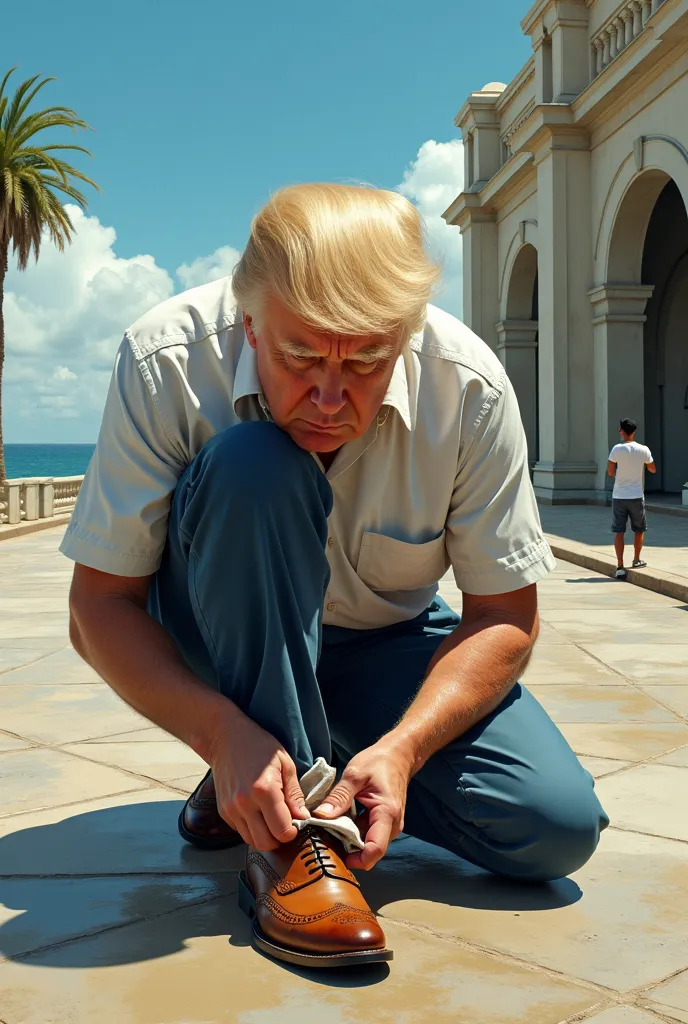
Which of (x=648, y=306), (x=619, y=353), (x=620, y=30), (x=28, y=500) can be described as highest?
(x=620, y=30)

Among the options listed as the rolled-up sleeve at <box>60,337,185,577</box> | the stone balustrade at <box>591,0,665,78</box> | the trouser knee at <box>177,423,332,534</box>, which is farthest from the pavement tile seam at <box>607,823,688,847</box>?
the stone balustrade at <box>591,0,665,78</box>

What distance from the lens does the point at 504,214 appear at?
24.5 m

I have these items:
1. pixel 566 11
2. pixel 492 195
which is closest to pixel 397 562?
pixel 566 11

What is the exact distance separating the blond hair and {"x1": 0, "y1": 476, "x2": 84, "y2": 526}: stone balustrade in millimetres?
13457

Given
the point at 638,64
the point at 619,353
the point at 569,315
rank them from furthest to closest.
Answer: the point at 569,315 < the point at 619,353 < the point at 638,64

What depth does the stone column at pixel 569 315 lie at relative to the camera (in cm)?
1919

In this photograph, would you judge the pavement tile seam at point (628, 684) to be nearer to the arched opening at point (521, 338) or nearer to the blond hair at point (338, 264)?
the blond hair at point (338, 264)

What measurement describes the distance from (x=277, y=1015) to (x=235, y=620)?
668 mm

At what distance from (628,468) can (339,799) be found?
8642 mm

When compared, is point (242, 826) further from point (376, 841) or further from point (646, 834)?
point (646, 834)

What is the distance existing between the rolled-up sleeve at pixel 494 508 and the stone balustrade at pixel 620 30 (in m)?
15.0

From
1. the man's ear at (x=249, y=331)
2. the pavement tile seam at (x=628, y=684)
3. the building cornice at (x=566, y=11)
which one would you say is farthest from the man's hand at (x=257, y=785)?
the building cornice at (x=566, y=11)

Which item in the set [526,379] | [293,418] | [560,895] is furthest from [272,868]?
[526,379]

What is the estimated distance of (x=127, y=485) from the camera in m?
2.25
